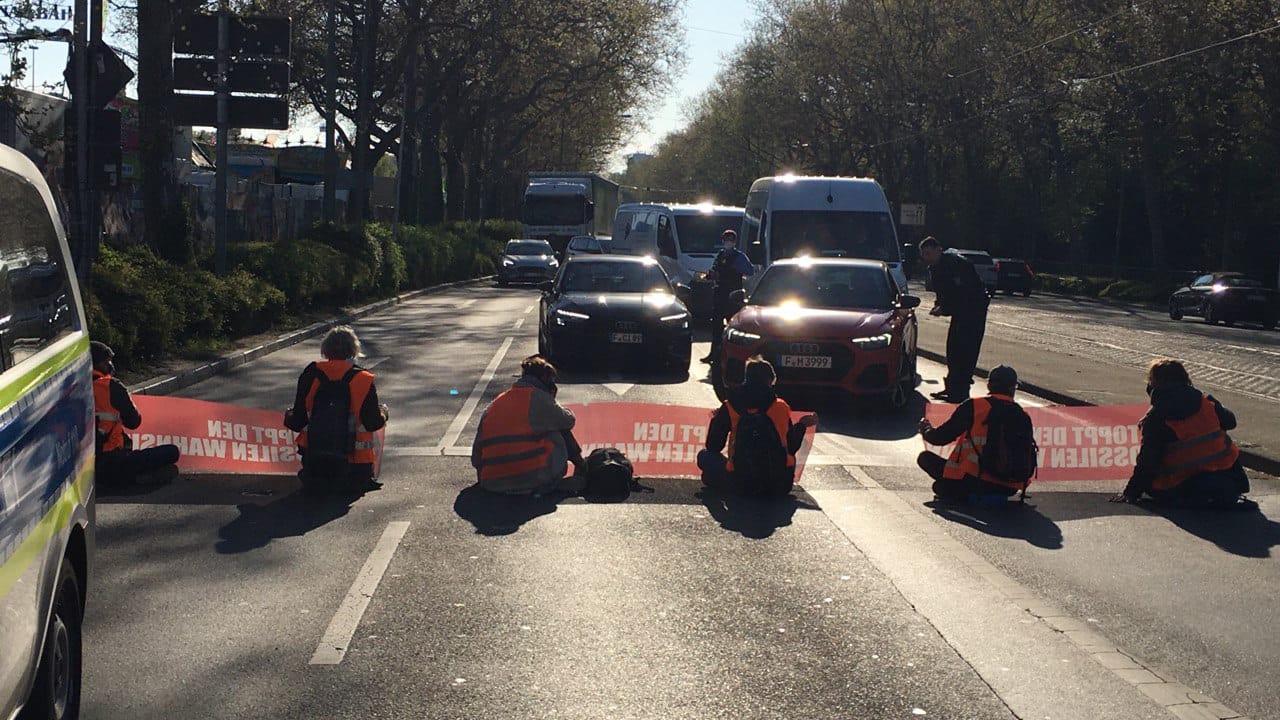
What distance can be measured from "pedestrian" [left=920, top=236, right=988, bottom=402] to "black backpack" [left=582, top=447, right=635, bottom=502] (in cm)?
686

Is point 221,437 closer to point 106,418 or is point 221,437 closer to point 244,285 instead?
point 106,418

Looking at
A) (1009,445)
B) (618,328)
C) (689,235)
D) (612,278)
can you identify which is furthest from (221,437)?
(689,235)

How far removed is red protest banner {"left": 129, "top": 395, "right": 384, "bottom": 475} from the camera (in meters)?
11.0

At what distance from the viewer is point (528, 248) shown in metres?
50.9

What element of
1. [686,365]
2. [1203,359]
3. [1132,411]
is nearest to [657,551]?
[1132,411]

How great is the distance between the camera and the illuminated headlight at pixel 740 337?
1571 cm

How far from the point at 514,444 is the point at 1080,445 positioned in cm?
476


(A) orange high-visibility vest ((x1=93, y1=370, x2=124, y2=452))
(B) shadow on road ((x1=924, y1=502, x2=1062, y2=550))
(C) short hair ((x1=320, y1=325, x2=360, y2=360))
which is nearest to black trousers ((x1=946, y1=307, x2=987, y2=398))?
(B) shadow on road ((x1=924, y1=502, x2=1062, y2=550))

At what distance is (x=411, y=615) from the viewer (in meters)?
6.84

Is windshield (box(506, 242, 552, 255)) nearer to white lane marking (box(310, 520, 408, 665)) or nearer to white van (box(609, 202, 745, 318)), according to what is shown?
white van (box(609, 202, 745, 318))

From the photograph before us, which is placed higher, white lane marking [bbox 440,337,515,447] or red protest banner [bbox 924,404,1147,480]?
red protest banner [bbox 924,404,1147,480]

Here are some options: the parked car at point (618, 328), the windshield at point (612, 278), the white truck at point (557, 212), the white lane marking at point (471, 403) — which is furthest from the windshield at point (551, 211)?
the parked car at point (618, 328)

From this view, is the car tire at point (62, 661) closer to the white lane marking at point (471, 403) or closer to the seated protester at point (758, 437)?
the seated protester at point (758, 437)

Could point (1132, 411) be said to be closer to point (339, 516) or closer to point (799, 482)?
point (799, 482)
